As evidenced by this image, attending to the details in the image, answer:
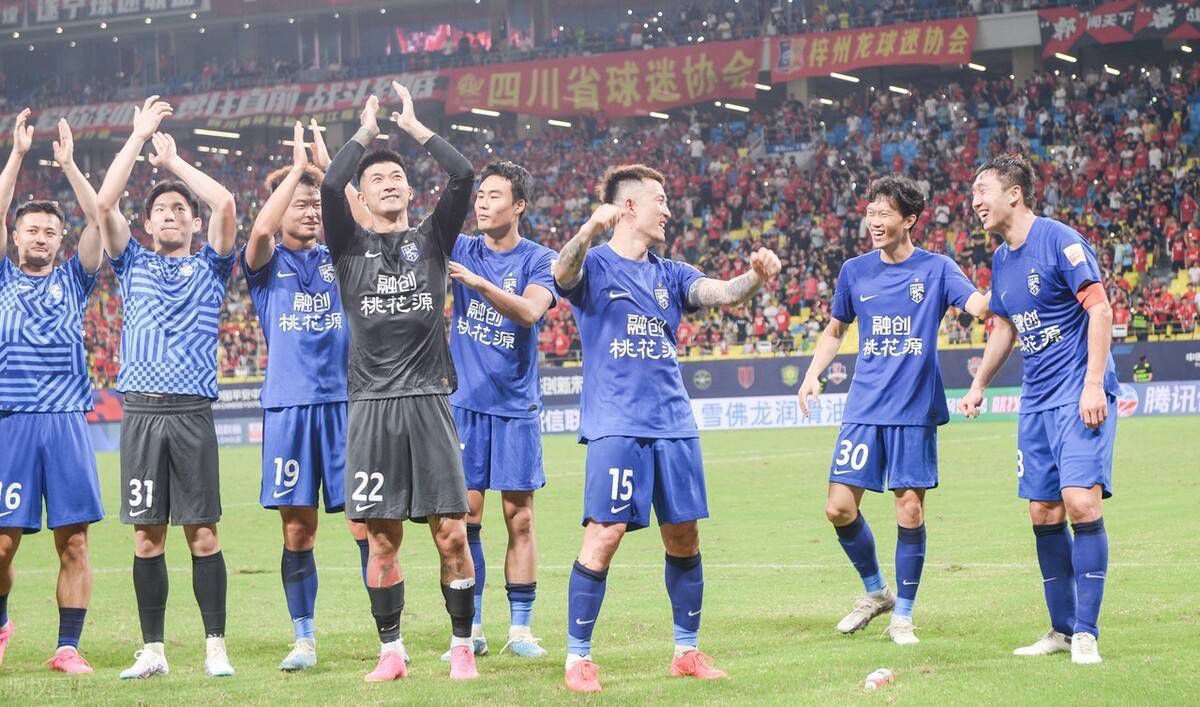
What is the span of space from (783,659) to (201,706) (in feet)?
9.62

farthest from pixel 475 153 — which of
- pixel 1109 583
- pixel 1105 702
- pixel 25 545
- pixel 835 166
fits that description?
pixel 1105 702

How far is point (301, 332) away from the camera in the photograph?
7.84 m

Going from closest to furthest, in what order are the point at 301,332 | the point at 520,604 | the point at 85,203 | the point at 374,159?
the point at 374,159 → the point at 85,203 → the point at 301,332 → the point at 520,604

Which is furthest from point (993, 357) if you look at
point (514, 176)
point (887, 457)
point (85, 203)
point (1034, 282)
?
point (85, 203)

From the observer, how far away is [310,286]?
25.9ft

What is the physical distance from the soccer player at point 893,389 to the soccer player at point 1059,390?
0.54 m

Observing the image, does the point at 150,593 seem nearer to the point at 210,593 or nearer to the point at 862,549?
the point at 210,593

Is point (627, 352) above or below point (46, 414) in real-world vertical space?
above

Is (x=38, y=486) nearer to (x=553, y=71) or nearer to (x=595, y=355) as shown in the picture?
(x=595, y=355)

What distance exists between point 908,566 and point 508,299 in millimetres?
2897

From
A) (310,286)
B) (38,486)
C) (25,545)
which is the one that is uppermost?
(310,286)

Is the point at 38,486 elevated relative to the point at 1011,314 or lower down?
lower down

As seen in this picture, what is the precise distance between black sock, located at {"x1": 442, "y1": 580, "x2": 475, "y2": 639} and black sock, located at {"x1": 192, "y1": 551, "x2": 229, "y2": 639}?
1311 mm

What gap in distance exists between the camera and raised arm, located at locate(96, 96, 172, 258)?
7.38 metres
